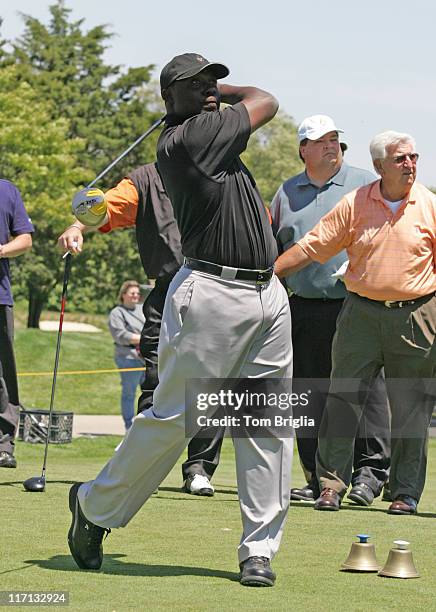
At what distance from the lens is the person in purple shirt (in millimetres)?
9531

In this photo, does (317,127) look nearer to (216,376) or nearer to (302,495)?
(302,495)

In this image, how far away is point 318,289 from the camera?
8609 millimetres

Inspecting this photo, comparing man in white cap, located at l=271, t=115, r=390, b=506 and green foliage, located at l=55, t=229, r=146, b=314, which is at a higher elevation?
man in white cap, located at l=271, t=115, r=390, b=506

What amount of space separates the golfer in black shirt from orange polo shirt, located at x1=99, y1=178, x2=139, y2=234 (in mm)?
2738

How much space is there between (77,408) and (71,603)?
58.6 ft

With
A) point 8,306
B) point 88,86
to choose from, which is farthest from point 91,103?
point 8,306

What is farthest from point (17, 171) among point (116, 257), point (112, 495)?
point (112, 495)

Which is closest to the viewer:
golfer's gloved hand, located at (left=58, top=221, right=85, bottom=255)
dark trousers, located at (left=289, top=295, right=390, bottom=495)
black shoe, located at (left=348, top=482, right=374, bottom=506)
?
golfer's gloved hand, located at (left=58, top=221, right=85, bottom=255)

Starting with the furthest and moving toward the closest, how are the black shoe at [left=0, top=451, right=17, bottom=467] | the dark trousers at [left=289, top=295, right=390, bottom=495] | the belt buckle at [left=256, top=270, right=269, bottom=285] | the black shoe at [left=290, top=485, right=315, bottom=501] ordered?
the black shoe at [left=0, top=451, right=17, bottom=467], the dark trousers at [left=289, top=295, right=390, bottom=495], the black shoe at [left=290, top=485, right=315, bottom=501], the belt buckle at [left=256, top=270, right=269, bottom=285]

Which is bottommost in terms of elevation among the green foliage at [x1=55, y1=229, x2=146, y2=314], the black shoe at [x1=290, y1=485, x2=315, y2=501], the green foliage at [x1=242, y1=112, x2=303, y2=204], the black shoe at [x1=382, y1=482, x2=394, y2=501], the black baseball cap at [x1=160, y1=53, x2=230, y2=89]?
the green foliage at [x1=55, y1=229, x2=146, y2=314]

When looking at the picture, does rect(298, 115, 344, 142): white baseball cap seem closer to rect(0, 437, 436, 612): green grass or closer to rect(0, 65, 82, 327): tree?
rect(0, 437, 436, 612): green grass

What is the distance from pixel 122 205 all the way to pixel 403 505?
2541mm

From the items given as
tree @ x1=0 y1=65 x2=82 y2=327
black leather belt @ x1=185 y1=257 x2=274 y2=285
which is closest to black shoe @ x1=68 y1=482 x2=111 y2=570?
black leather belt @ x1=185 y1=257 x2=274 y2=285

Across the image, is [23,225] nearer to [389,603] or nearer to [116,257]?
[389,603]
